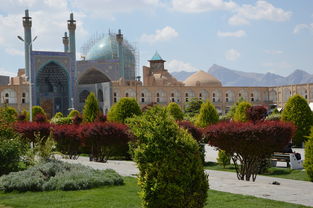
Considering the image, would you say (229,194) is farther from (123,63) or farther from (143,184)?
(123,63)

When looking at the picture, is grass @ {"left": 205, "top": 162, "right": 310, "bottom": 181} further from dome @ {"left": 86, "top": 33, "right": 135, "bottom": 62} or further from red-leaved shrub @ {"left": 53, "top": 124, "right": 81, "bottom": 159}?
dome @ {"left": 86, "top": 33, "right": 135, "bottom": 62}

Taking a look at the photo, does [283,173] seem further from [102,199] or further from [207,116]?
[207,116]

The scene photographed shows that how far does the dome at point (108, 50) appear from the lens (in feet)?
212

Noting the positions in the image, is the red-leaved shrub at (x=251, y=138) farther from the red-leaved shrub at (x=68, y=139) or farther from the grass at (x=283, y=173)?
the red-leaved shrub at (x=68, y=139)

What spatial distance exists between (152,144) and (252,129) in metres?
5.76

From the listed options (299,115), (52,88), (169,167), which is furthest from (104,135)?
(52,88)

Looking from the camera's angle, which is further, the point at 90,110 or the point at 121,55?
the point at 121,55

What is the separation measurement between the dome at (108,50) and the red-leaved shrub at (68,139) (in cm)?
4640

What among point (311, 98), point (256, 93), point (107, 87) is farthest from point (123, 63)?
point (311, 98)

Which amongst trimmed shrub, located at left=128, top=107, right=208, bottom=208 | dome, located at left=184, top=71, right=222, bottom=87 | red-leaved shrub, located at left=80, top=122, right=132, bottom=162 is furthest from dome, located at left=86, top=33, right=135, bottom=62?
trimmed shrub, located at left=128, top=107, right=208, bottom=208

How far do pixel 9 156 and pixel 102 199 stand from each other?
4.08m

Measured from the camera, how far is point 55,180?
340 inches

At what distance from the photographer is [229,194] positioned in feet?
24.2

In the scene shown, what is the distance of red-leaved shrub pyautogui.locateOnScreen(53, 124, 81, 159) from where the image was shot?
17.3 m
